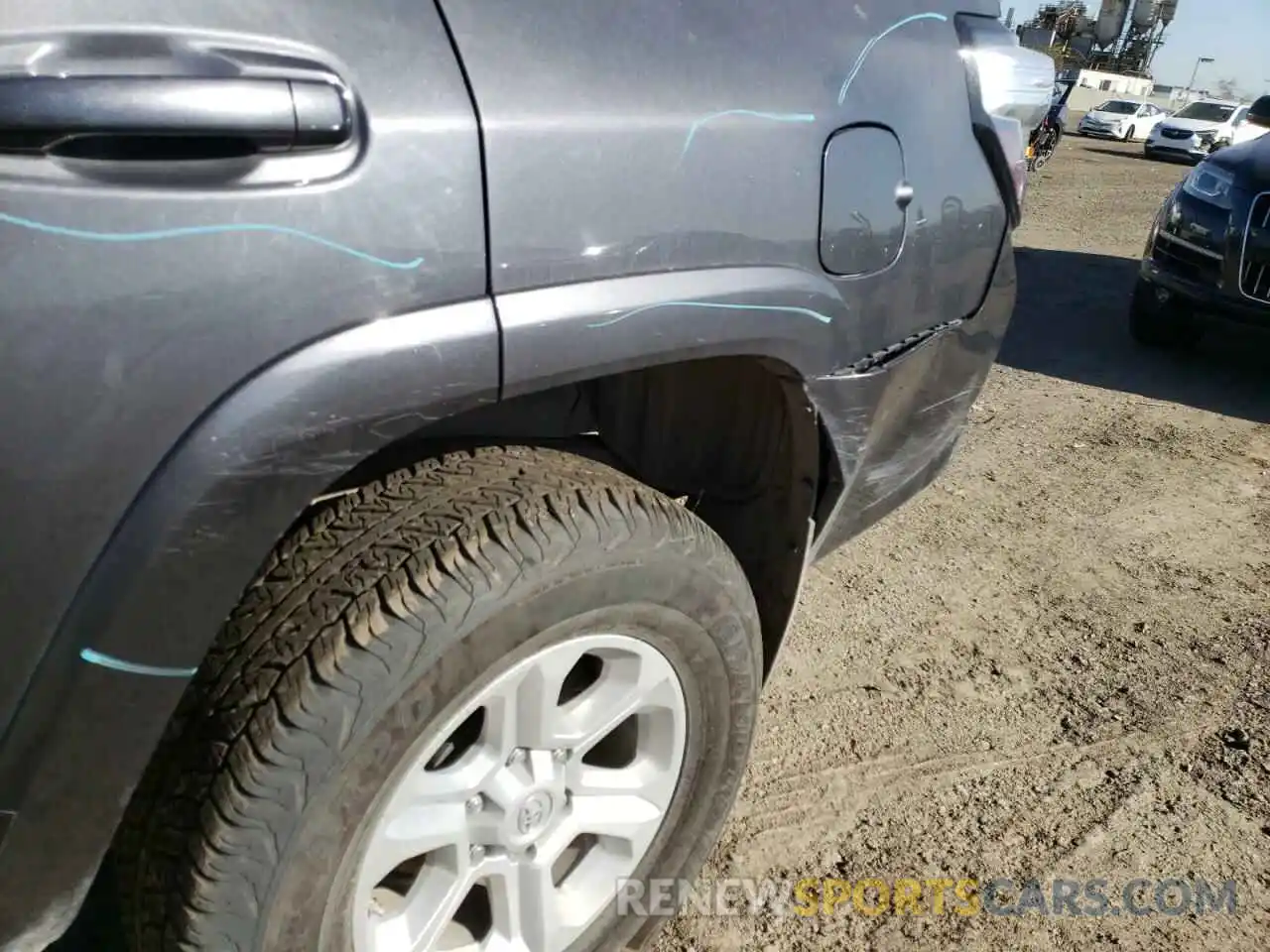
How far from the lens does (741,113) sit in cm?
148

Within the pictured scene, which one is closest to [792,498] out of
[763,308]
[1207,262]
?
[763,308]

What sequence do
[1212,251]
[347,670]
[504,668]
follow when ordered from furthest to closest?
[1212,251], [504,668], [347,670]

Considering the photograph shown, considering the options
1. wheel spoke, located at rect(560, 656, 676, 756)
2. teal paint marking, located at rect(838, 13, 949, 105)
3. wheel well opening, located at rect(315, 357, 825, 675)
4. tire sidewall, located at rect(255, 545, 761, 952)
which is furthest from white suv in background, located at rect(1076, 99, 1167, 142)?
wheel spoke, located at rect(560, 656, 676, 756)

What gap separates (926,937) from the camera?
6.56ft

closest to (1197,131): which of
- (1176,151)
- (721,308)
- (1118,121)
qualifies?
(1176,151)

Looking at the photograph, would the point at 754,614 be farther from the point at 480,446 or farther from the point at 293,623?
the point at 293,623

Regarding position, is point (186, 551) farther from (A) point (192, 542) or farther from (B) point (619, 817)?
(B) point (619, 817)

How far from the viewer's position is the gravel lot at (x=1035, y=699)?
7.03 feet

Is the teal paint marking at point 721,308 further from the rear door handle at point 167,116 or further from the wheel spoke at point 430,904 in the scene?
the wheel spoke at point 430,904

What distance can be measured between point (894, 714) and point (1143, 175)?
673 inches

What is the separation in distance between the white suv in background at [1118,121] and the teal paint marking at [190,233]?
33.2 meters

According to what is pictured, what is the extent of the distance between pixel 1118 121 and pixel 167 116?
33.6 metres

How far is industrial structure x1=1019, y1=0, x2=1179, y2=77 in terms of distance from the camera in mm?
59781

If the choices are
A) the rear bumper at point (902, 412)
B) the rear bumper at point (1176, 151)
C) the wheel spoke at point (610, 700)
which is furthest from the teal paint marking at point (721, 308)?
the rear bumper at point (1176, 151)
